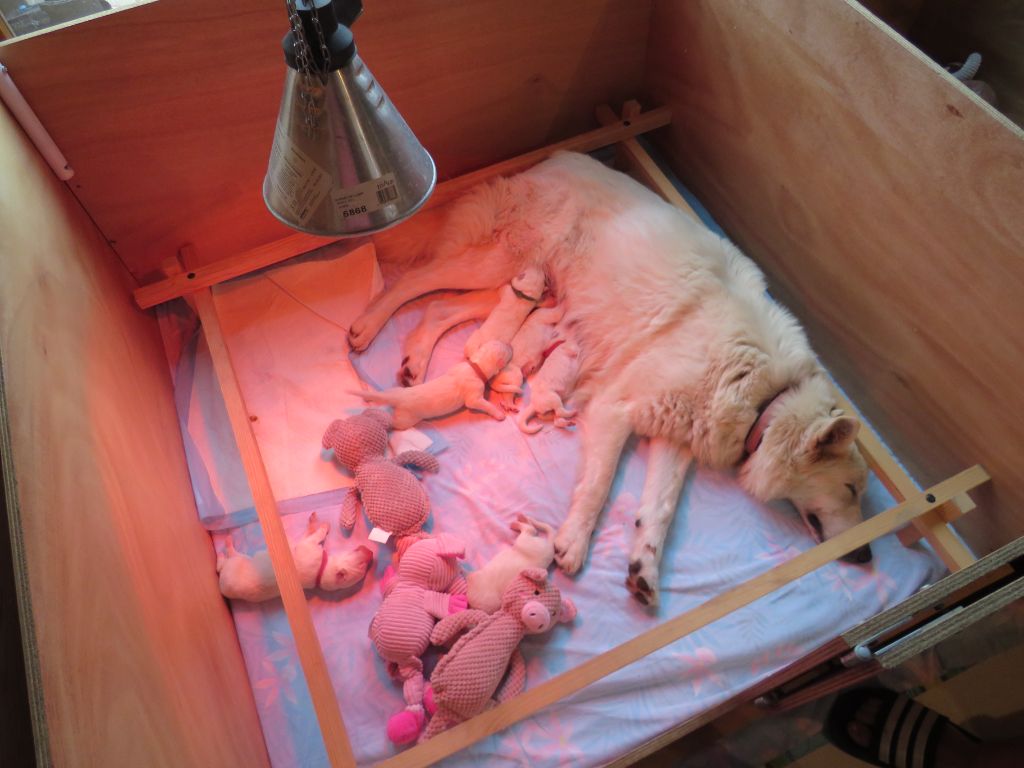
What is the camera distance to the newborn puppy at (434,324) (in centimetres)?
198

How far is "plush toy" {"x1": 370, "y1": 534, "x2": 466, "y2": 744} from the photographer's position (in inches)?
59.2

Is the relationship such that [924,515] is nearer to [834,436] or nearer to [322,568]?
[834,436]

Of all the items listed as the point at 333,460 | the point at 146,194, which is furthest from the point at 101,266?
the point at 333,460

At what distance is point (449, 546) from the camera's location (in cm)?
164

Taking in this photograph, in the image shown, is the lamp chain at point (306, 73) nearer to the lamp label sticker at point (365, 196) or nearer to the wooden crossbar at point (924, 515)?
the lamp label sticker at point (365, 196)

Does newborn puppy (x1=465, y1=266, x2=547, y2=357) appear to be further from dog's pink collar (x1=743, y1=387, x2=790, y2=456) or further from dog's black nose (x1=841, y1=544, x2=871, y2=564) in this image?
dog's black nose (x1=841, y1=544, x2=871, y2=564)

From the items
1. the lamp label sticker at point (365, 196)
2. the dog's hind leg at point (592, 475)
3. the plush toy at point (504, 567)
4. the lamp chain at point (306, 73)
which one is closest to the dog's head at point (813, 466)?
the dog's hind leg at point (592, 475)

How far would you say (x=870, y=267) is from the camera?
5.94ft

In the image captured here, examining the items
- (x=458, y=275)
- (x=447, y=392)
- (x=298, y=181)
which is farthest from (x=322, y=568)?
(x=298, y=181)

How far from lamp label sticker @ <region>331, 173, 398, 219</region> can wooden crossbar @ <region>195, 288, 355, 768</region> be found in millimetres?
893

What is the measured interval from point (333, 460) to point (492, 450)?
0.40m

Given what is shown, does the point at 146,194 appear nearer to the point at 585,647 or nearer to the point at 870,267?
the point at 585,647

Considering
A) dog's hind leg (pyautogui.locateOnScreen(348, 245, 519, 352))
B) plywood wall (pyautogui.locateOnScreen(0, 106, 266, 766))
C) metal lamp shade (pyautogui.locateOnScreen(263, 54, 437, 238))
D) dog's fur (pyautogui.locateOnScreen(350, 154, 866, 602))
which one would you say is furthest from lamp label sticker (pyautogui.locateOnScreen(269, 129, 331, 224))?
dog's hind leg (pyautogui.locateOnScreen(348, 245, 519, 352))

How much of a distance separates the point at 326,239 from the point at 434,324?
43 centimetres
